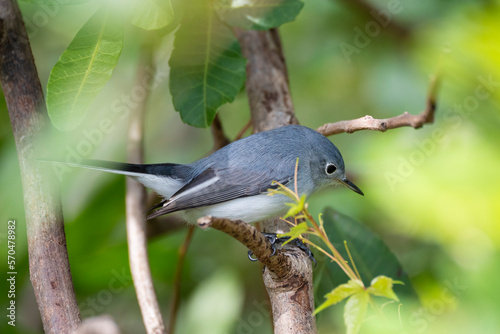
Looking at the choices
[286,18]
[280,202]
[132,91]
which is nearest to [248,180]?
[280,202]

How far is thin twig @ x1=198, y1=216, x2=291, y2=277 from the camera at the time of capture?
1.25 m

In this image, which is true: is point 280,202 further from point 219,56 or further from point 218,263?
point 218,263

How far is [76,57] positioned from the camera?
1.93 meters

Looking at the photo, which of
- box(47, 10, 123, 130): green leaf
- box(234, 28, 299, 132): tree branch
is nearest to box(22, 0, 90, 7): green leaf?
box(47, 10, 123, 130): green leaf

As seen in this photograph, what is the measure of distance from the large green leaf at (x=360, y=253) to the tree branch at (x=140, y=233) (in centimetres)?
78

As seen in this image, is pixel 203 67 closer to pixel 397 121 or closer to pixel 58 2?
pixel 58 2

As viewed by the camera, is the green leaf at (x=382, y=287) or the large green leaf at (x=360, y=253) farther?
the large green leaf at (x=360, y=253)

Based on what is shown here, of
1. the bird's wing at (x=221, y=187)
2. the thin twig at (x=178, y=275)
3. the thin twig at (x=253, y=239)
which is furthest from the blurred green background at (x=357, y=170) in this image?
the bird's wing at (x=221, y=187)

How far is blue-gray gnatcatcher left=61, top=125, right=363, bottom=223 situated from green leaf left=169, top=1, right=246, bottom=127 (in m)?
0.23

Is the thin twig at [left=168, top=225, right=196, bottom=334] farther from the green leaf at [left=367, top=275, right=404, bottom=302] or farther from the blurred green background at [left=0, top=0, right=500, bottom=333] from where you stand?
the green leaf at [left=367, top=275, right=404, bottom=302]

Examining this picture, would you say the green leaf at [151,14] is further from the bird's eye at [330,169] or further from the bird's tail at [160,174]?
the bird's eye at [330,169]

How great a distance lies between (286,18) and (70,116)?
1077 millimetres

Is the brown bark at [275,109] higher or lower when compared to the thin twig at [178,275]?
higher

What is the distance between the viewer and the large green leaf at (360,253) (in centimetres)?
232
